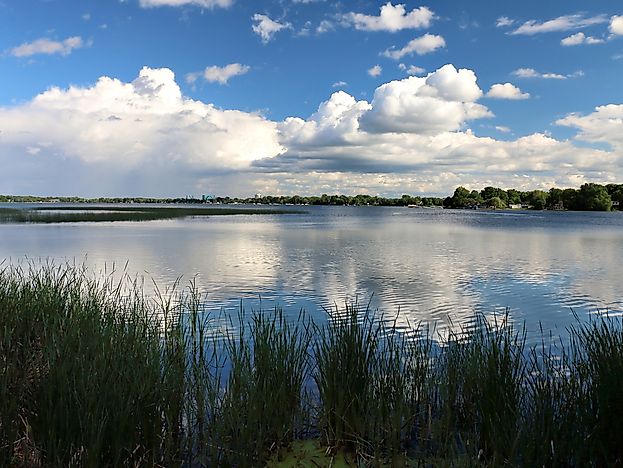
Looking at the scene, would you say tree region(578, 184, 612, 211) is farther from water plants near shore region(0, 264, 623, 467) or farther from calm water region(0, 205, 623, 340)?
water plants near shore region(0, 264, 623, 467)

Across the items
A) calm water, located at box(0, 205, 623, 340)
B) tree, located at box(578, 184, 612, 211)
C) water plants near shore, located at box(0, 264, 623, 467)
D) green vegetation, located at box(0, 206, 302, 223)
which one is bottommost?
calm water, located at box(0, 205, 623, 340)

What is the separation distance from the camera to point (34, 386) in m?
5.73

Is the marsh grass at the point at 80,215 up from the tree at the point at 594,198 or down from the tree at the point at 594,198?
down

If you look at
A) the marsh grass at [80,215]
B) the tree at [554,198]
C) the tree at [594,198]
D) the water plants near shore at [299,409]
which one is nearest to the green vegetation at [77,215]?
the marsh grass at [80,215]

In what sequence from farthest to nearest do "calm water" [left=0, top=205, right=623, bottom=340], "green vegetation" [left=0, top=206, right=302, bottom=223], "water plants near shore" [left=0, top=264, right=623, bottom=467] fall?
"green vegetation" [left=0, top=206, right=302, bottom=223]
"calm water" [left=0, top=205, right=623, bottom=340]
"water plants near shore" [left=0, top=264, right=623, bottom=467]

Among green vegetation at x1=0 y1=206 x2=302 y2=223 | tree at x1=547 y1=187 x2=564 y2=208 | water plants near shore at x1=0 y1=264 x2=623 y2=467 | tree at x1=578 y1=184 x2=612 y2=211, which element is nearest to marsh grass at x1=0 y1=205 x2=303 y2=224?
green vegetation at x1=0 y1=206 x2=302 y2=223

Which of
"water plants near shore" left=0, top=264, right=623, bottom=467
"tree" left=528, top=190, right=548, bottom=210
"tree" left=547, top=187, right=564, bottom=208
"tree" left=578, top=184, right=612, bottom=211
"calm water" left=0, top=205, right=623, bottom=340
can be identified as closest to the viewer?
"water plants near shore" left=0, top=264, right=623, bottom=467

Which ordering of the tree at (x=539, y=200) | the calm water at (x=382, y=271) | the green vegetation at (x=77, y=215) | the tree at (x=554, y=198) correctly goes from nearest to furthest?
the calm water at (x=382, y=271) < the green vegetation at (x=77, y=215) < the tree at (x=554, y=198) < the tree at (x=539, y=200)

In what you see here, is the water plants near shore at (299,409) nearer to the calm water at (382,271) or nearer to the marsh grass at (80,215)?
the calm water at (382,271)

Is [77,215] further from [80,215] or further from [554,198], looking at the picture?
[554,198]

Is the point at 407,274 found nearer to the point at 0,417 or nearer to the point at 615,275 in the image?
the point at 615,275

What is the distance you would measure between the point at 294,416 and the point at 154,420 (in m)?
1.88

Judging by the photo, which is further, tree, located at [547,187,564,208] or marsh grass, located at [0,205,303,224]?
tree, located at [547,187,564,208]

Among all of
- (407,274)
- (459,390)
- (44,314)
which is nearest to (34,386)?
(44,314)
